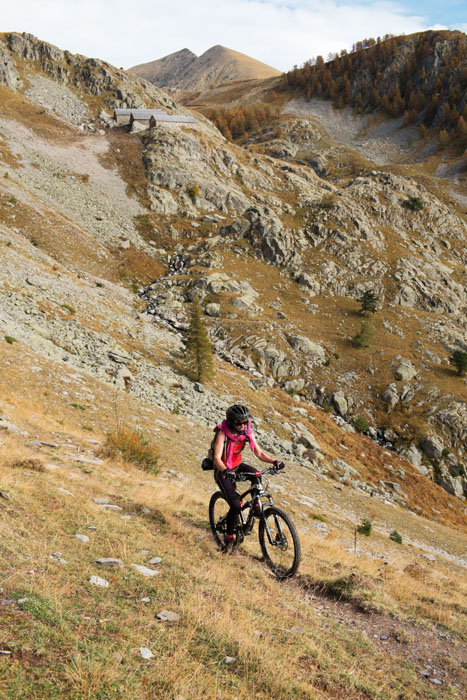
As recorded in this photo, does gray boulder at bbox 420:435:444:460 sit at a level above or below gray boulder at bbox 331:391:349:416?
below

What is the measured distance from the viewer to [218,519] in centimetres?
872

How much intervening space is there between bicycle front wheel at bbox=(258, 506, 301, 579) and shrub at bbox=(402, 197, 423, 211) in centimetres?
9238

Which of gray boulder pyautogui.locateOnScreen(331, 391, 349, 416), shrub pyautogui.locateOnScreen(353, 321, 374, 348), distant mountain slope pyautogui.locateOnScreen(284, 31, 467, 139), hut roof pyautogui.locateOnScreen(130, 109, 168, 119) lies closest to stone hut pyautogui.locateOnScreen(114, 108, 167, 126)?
hut roof pyautogui.locateOnScreen(130, 109, 168, 119)

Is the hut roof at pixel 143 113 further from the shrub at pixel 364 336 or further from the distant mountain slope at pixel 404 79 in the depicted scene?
the distant mountain slope at pixel 404 79

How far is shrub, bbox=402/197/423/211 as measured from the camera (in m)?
83.9

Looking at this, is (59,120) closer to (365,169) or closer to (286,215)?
(286,215)

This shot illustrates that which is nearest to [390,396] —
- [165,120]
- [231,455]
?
[231,455]

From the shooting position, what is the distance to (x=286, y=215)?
7625 centimetres

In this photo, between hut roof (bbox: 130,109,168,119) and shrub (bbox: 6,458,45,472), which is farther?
hut roof (bbox: 130,109,168,119)

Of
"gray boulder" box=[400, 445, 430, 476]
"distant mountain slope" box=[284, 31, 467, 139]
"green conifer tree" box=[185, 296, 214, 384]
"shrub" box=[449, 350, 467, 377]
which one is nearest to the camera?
"green conifer tree" box=[185, 296, 214, 384]

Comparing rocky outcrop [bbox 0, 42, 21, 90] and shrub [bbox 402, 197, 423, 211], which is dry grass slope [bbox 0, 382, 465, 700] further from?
rocky outcrop [bbox 0, 42, 21, 90]

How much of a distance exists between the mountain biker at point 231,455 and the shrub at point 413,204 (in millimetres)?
91863

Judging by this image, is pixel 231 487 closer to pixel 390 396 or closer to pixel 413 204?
pixel 390 396

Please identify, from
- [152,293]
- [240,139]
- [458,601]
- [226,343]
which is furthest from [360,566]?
[240,139]
